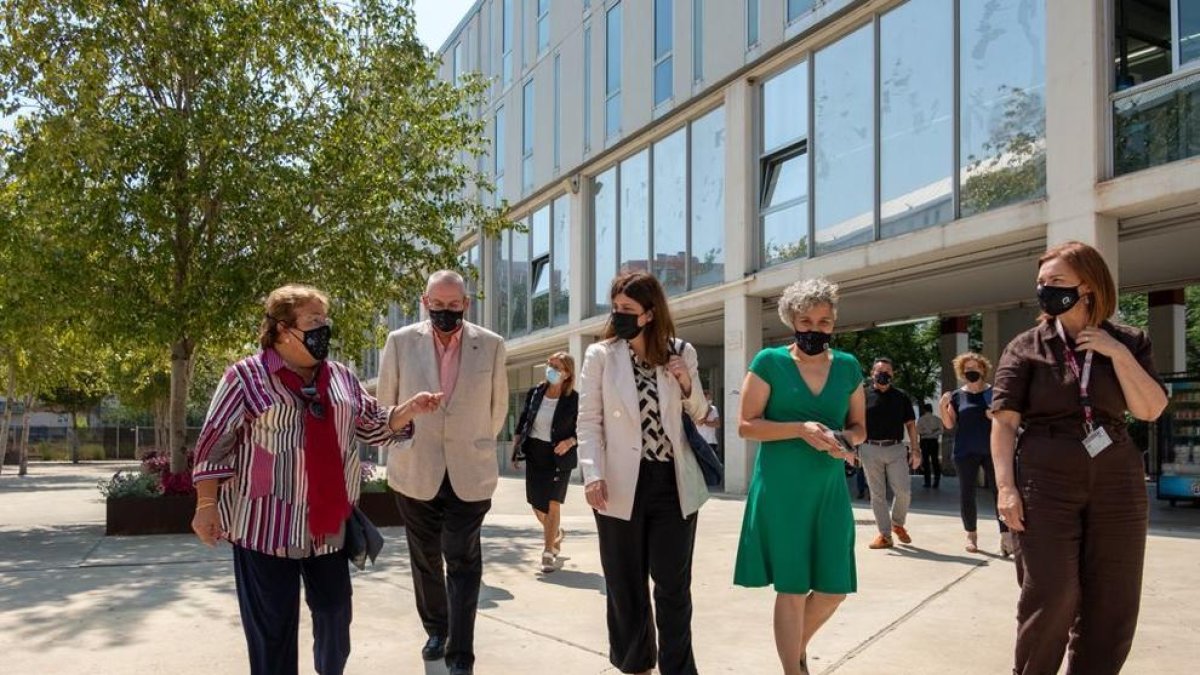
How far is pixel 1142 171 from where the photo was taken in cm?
1023

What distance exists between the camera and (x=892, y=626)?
5945 mm

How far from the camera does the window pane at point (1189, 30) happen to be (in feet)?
32.9

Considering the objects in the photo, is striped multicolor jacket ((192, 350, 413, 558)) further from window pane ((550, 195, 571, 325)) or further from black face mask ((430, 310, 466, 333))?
window pane ((550, 195, 571, 325))

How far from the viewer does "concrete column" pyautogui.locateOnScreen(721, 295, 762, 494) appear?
52.6 ft

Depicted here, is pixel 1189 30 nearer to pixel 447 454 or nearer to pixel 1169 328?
pixel 447 454

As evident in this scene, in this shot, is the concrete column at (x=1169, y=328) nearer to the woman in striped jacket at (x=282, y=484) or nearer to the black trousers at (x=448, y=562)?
the black trousers at (x=448, y=562)

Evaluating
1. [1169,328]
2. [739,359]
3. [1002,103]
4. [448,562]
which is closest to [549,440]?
[448,562]

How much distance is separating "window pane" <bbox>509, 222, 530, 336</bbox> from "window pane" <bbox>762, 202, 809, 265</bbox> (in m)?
10.3

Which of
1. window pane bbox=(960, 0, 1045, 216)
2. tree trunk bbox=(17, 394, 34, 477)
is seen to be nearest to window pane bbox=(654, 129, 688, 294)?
window pane bbox=(960, 0, 1045, 216)

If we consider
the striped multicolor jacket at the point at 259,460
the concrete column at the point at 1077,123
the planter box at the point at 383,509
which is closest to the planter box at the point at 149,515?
the planter box at the point at 383,509

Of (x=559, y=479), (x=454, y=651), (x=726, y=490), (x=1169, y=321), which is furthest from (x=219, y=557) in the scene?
(x=1169, y=321)

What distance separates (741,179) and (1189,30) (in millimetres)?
7050

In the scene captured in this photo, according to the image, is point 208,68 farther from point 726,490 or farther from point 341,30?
point 726,490

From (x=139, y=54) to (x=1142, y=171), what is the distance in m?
11.0
